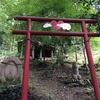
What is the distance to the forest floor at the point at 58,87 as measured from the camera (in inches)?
186

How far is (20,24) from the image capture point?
747 cm

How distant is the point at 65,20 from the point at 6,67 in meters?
2.66

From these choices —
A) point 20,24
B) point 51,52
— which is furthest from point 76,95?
point 51,52

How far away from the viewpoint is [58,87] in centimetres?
549

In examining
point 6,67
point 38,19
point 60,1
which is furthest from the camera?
point 60,1

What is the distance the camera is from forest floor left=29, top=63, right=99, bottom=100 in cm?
471

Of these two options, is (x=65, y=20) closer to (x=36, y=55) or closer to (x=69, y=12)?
(x=69, y=12)

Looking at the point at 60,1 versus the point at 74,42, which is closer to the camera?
the point at 60,1

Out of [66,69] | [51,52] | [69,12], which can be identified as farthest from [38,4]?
[51,52]

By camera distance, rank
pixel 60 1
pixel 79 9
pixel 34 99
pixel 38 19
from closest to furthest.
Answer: pixel 38 19 < pixel 34 99 < pixel 60 1 < pixel 79 9

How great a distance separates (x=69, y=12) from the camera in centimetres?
617

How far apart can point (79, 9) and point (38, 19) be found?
371 centimetres

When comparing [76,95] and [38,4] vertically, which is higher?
[38,4]

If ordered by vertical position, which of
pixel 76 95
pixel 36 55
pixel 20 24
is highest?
pixel 20 24
